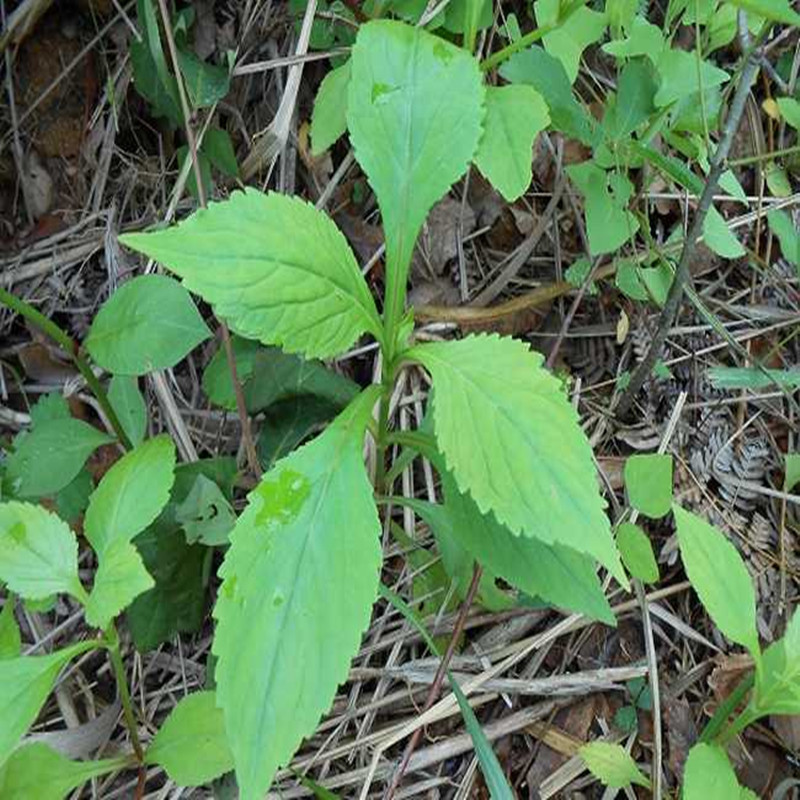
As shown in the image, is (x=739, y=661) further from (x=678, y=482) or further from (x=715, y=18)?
(x=715, y=18)

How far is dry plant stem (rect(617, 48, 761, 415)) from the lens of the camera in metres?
1.18

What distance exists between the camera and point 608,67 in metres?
1.64

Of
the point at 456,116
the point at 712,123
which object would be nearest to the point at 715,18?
the point at 712,123

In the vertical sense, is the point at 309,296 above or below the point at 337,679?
above

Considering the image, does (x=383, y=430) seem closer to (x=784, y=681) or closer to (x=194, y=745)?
(x=194, y=745)

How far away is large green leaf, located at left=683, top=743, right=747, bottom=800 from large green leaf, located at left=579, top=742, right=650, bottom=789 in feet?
0.40

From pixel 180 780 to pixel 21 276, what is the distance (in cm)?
97

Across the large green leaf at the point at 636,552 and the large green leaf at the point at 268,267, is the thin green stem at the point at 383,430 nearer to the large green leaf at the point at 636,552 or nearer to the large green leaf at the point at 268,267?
the large green leaf at the point at 268,267

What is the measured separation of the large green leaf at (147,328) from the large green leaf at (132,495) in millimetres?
113

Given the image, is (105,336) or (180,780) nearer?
(180,780)

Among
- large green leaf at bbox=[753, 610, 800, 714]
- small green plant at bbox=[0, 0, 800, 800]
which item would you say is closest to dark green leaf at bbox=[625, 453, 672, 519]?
small green plant at bbox=[0, 0, 800, 800]

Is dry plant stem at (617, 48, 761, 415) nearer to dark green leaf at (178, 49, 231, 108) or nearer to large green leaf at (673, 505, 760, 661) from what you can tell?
large green leaf at (673, 505, 760, 661)

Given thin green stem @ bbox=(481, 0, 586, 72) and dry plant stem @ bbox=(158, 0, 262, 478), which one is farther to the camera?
dry plant stem @ bbox=(158, 0, 262, 478)

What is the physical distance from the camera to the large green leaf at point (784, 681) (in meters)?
1.08
